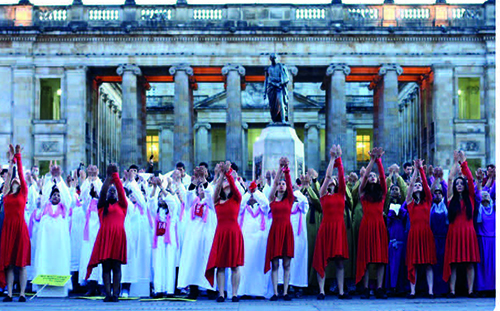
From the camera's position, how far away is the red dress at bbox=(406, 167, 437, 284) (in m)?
15.8

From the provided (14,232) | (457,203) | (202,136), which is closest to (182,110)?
(202,136)

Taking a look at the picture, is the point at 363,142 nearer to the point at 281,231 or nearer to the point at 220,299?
the point at 281,231

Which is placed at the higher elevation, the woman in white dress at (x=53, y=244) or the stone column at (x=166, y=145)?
the stone column at (x=166, y=145)

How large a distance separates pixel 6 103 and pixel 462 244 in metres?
40.6

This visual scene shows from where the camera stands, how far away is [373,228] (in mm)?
15609

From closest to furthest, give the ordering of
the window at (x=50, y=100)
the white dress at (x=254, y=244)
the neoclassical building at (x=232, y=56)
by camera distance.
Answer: the white dress at (x=254, y=244) < the neoclassical building at (x=232, y=56) < the window at (x=50, y=100)

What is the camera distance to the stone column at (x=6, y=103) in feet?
168

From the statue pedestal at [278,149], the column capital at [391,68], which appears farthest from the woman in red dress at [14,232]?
the column capital at [391,68]

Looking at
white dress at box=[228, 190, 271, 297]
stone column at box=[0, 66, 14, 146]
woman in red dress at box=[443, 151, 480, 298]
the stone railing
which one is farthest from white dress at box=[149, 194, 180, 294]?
stone column at box=[0, 66, 14, 146]

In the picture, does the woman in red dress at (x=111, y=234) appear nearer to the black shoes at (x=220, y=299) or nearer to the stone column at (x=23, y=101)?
the black shoes at (x=220, y=299)

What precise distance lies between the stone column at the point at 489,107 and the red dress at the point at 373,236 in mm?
37368

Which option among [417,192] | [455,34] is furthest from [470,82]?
[417,192]

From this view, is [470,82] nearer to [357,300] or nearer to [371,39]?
[371,39]

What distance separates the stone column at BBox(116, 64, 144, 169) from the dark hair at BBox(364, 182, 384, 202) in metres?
36.3
